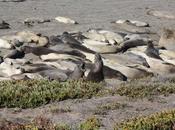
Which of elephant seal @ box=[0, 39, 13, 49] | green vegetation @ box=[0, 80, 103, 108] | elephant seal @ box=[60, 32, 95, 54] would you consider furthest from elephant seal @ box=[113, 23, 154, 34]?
green vegetation @ box=[0, 80, 103, 108]

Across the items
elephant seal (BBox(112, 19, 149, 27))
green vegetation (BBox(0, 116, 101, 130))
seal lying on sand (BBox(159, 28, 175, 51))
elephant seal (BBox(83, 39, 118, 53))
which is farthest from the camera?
elephant seal (BBox(112, 19, 149, 27))

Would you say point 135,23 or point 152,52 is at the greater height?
point 152,52

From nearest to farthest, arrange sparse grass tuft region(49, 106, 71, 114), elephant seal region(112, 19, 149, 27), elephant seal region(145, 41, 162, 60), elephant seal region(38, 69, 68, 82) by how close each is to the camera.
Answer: sparse grass tuft region(49, 106, 71, 114) < elephant seal region(38, 69, 68, 82) < elephant seal region(145, 41, 162, 60) < elephant seal region(112, 19, 149, 27)

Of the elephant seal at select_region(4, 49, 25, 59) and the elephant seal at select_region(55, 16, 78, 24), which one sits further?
the elephant seal at select_region(55, 16, 78, 24)

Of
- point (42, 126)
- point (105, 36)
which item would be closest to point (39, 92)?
point (42, 126)

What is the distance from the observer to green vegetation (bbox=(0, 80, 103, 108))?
32.1 feet

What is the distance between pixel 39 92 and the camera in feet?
33.1

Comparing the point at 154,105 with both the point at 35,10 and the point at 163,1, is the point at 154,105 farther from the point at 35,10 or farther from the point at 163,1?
the point at 163,1

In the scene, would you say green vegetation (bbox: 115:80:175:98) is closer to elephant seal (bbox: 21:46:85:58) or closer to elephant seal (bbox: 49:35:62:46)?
elephant seal (bbox: 21:46:85:58)

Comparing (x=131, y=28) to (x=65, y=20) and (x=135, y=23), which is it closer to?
(x=135, y=23)

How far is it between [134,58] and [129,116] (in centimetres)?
840

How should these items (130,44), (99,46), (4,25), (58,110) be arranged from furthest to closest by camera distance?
1. (4,25)
2. (130,44)
3. (99,46)
4. (58,110)

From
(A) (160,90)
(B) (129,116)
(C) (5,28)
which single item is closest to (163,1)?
(C) (5,28)

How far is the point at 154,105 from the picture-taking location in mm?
10031
